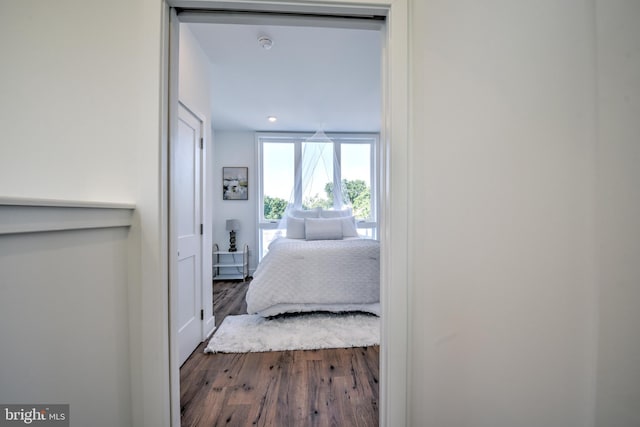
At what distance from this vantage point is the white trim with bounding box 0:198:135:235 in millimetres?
574

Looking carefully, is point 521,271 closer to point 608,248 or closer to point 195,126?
point 608,248

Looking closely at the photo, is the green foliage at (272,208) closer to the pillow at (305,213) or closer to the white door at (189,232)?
the pillow at (305,213)

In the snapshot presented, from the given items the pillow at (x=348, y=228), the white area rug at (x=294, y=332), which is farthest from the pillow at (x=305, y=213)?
the white area rug at (x=294, y=332)

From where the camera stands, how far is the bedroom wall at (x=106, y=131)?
0.97 metres

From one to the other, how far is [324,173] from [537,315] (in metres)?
3.73

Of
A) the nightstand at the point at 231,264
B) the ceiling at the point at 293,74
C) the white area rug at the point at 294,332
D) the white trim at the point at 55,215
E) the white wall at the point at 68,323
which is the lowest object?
the white area rug at the point at 294,332

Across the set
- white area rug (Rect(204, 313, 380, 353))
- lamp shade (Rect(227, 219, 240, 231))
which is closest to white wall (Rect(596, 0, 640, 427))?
white area rug (Rect(204, 313, 380, 353))

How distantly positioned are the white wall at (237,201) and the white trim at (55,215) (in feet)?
12.2

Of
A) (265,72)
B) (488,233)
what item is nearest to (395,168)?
(488,233)

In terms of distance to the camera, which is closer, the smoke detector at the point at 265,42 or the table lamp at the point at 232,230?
the smoke detector at the point at 265,42

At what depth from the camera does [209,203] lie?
7.77 ft

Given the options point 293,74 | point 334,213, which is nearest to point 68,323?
point 293,74

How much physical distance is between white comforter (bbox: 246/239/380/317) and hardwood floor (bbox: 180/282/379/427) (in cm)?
59

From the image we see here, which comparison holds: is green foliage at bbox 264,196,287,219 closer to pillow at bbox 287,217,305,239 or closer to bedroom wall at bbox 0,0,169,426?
pillow at bbox 287,217,305,239
